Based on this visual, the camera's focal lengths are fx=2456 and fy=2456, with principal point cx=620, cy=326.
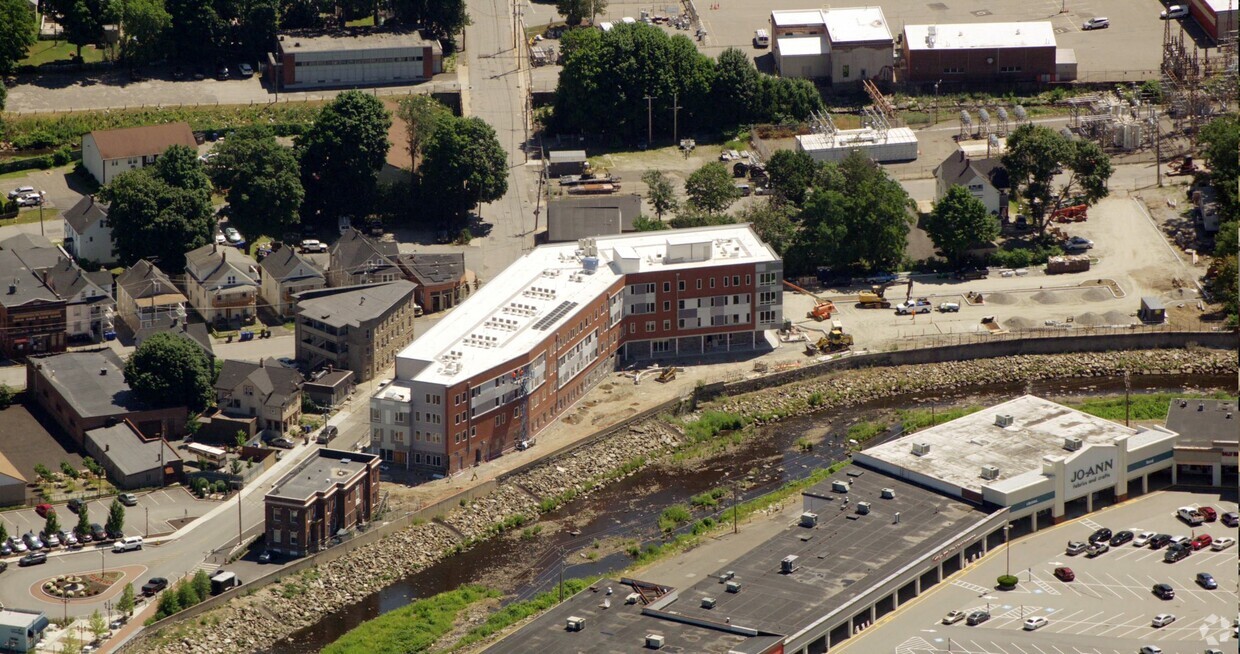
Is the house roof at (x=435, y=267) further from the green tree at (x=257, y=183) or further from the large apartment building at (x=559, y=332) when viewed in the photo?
the green tree at (x=257, y=183)

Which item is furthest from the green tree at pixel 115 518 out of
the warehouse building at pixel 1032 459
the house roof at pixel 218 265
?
Result: the warehouse building at pixel 1032 459

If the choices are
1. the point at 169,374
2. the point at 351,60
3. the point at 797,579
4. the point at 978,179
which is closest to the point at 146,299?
the point at 169,374

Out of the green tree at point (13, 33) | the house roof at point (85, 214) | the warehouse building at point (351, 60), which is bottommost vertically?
the house roof at point (85, 214)

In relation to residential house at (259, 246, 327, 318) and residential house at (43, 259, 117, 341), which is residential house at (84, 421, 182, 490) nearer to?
residential house at (43, 259, 117, 341)

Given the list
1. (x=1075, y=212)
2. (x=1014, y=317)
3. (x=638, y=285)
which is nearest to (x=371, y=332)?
(x=638, y=285)

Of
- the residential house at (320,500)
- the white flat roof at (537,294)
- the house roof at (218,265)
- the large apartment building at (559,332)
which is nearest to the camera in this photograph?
the residential house at (320,500)

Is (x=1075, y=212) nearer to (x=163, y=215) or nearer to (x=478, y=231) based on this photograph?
(x=478, y=231)
